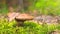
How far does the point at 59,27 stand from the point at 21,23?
59cm

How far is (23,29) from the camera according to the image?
258 centimetres

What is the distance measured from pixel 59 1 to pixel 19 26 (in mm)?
3860

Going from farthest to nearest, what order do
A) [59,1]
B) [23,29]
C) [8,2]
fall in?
1. [8,2]
2. [59,1]
3. [23,29]

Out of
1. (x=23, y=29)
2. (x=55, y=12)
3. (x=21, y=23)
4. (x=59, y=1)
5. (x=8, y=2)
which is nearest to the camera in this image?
(x=23, y=29)

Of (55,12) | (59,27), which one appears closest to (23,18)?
(59,27)

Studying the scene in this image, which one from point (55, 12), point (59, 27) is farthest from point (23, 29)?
point (55, 12)

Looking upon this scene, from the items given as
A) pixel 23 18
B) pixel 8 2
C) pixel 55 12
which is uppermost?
pixel 23 18

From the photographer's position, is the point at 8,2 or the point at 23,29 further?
the point at 8,2

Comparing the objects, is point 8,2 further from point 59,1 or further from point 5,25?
point 5,25

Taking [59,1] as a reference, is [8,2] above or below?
below

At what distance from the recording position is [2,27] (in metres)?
2.62

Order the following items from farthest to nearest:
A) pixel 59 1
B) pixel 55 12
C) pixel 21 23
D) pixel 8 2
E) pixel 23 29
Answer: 1. pixel 8 2
2. pixel 59 1
3. pixel 55 12
4. pixel 21 23
5. pixel 23 29

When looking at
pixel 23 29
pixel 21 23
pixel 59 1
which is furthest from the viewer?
pixel 59 1

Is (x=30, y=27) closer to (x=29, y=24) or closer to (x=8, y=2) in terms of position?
(x=29, y=24)
